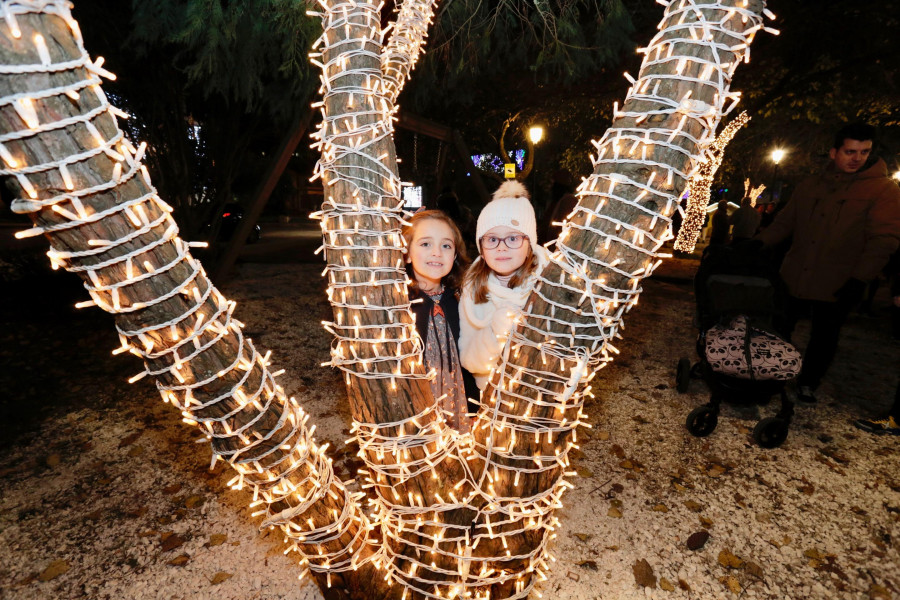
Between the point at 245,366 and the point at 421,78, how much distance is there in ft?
16.1

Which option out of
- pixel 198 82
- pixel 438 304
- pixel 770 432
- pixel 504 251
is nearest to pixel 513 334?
pixel 504 251

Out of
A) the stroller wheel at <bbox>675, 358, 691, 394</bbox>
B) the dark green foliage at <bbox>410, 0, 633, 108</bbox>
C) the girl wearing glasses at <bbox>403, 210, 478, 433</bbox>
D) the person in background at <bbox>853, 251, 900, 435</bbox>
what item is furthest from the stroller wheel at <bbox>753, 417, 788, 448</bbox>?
the dark green foliage at <bbox>410, 0, 633, 108</bbox>

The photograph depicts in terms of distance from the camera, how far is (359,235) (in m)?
1.31

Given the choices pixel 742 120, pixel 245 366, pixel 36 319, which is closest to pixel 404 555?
pixel 245 366

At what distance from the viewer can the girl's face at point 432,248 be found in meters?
2.21

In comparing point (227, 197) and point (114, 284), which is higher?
point (114, 284)

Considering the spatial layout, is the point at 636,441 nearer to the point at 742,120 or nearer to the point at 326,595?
the point at 326,595

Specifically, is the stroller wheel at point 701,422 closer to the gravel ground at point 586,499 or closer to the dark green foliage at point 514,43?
the gravel ground at point 586,499

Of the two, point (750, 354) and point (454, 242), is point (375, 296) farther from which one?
point (750, 354)

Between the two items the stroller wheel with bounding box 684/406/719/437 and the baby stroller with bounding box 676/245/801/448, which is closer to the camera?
the baby stroller with bounding box 676/245/801/448

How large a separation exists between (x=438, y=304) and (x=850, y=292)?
138 inches

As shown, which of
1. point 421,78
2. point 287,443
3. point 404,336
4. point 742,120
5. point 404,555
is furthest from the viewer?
point 742,120

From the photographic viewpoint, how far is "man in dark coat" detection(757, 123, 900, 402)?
3053 millimetres

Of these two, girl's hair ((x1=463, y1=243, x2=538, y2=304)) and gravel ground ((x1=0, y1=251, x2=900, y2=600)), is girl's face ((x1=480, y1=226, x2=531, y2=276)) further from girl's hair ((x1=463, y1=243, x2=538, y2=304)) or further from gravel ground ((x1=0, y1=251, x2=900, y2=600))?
gravel ground ((x1=0, y1=251, x2=900, y2=600))
